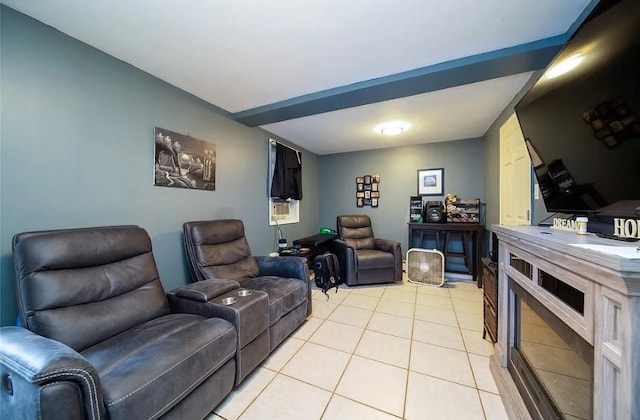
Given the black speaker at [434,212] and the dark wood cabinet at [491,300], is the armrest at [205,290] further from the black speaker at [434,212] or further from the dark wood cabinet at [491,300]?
the black speaker at [434,212]

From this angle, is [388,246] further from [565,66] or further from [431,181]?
[565,66]

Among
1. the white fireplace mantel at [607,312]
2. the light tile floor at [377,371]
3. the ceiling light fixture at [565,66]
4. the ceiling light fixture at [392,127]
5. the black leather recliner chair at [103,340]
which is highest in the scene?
the ceiling light fixture at [392,127]

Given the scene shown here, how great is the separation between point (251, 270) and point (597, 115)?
2.45 m

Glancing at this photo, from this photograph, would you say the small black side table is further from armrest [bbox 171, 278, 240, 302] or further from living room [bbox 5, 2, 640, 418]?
armrest [bbox 171, 278, 240, 302]

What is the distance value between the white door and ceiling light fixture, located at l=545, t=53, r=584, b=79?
97cm

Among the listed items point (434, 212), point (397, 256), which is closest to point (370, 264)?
point (397, 256)

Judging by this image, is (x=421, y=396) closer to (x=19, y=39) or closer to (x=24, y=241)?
(x=24, y=241)

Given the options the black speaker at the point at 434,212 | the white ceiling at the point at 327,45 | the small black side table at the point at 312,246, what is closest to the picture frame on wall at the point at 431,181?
the black speaker at the point at 434,212

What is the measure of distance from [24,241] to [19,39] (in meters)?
1.16

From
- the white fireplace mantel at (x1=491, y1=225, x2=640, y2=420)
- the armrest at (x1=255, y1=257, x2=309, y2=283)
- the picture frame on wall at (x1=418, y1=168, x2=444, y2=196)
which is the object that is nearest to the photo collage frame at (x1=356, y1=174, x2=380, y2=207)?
the picture frame on wall at (x1=418, y1=168, x2=444, y2=196)

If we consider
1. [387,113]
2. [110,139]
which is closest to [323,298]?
[387,113]

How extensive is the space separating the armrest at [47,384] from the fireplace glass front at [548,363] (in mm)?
1609

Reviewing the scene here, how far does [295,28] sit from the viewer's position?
4.55ft

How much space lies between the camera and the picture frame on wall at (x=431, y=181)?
3.74m
